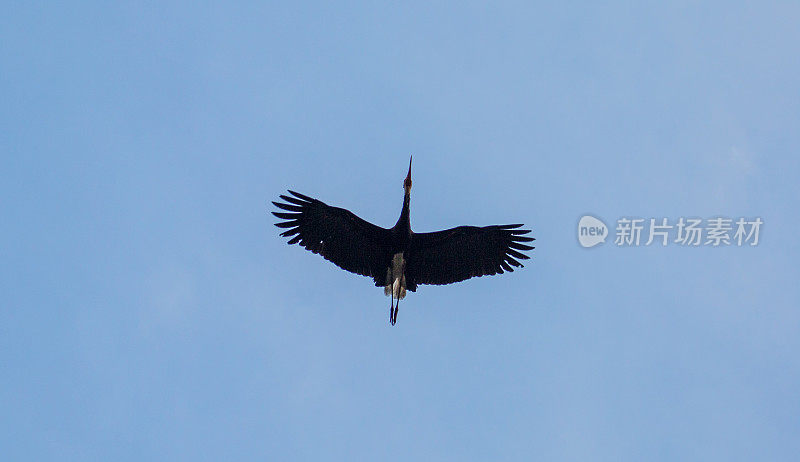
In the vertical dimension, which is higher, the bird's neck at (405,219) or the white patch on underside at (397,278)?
the bird's neck at (405,219)

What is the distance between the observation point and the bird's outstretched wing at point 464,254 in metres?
42.2

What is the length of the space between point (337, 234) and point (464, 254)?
2820 millimetres

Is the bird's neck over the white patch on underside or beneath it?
over

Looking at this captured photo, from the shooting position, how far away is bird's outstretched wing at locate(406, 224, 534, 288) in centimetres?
4216

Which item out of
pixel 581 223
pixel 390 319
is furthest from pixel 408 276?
pixel 581 223

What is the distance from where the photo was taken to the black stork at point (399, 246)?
4166 cm

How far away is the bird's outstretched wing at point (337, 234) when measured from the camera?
41562 mm

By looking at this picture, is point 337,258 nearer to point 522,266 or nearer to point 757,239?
point 522,266

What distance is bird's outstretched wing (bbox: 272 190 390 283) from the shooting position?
41.6 meters

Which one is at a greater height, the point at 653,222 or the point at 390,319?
the point at 653,222

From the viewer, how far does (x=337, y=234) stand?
4191cm

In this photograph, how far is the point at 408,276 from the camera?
4219 centimetres

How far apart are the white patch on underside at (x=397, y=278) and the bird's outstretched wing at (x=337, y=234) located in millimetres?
224

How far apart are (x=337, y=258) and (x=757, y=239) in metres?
9.28
